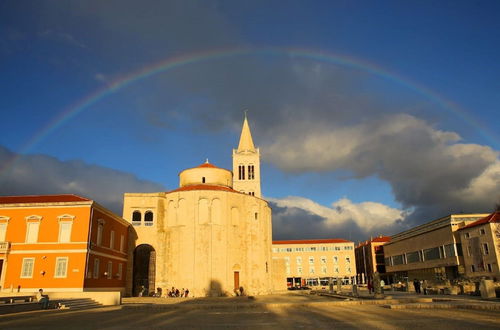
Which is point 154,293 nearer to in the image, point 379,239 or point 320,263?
point 320,263

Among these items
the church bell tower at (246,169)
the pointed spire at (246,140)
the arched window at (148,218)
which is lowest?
the arched window at (148,218)

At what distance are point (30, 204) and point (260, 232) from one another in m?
28.2

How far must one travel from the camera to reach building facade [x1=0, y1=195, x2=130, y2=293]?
33.7 metres

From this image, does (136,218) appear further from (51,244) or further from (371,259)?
(371,259)

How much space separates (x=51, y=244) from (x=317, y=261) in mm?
84520

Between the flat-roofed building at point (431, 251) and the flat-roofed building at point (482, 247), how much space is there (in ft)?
6.47

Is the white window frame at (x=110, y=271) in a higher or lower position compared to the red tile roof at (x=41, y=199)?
lower

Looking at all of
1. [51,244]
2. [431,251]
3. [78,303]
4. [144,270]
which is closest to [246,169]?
[431,251]

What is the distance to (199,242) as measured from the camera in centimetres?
4769

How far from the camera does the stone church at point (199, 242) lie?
4719 centimetres

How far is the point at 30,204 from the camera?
35812 millimetres

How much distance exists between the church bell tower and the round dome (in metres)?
34.2

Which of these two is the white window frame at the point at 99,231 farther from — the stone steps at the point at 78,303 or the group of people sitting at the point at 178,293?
the group of people sitting at the point at 178,293

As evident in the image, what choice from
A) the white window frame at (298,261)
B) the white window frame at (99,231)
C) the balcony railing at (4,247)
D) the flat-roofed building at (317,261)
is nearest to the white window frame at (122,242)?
the white window frame at (99,231)
